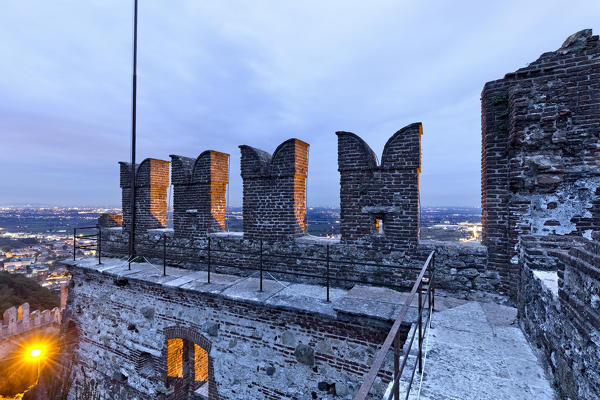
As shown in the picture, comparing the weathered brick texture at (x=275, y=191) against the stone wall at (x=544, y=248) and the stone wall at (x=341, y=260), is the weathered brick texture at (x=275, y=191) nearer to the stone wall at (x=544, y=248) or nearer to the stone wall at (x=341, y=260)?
the stone wall at (x=341, y=260)

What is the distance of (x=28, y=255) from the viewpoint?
4188 cm

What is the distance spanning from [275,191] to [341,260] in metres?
2.00

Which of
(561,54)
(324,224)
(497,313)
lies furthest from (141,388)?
(561,54)

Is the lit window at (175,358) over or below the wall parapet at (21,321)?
over

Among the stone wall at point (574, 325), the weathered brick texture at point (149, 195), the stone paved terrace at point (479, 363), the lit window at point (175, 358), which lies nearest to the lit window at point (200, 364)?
the lit window at point (175, 358)

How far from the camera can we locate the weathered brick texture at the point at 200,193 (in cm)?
689

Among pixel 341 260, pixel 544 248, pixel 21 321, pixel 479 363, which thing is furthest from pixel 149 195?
pixel 21 321

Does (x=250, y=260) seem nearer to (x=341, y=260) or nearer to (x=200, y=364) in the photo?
(x=341, y=260)

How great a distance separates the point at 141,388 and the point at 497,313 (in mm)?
7221

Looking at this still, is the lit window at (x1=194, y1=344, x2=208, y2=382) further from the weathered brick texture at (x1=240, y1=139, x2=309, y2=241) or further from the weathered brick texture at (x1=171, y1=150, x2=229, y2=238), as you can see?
the weathered brick texture at (x1=240, y1=139, x2=309, y2=241)

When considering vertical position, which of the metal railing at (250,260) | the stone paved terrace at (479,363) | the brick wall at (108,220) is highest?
the brick wall at (108,220)

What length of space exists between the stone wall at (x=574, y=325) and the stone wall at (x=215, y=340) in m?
1.73

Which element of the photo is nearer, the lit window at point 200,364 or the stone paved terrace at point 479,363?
the stone paved terrace at point 479,363

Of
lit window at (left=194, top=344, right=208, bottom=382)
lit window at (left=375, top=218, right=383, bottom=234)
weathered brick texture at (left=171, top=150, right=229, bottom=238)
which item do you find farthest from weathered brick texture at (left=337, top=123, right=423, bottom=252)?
lit window at (left=194, top=344, right=208, bottom=382)
